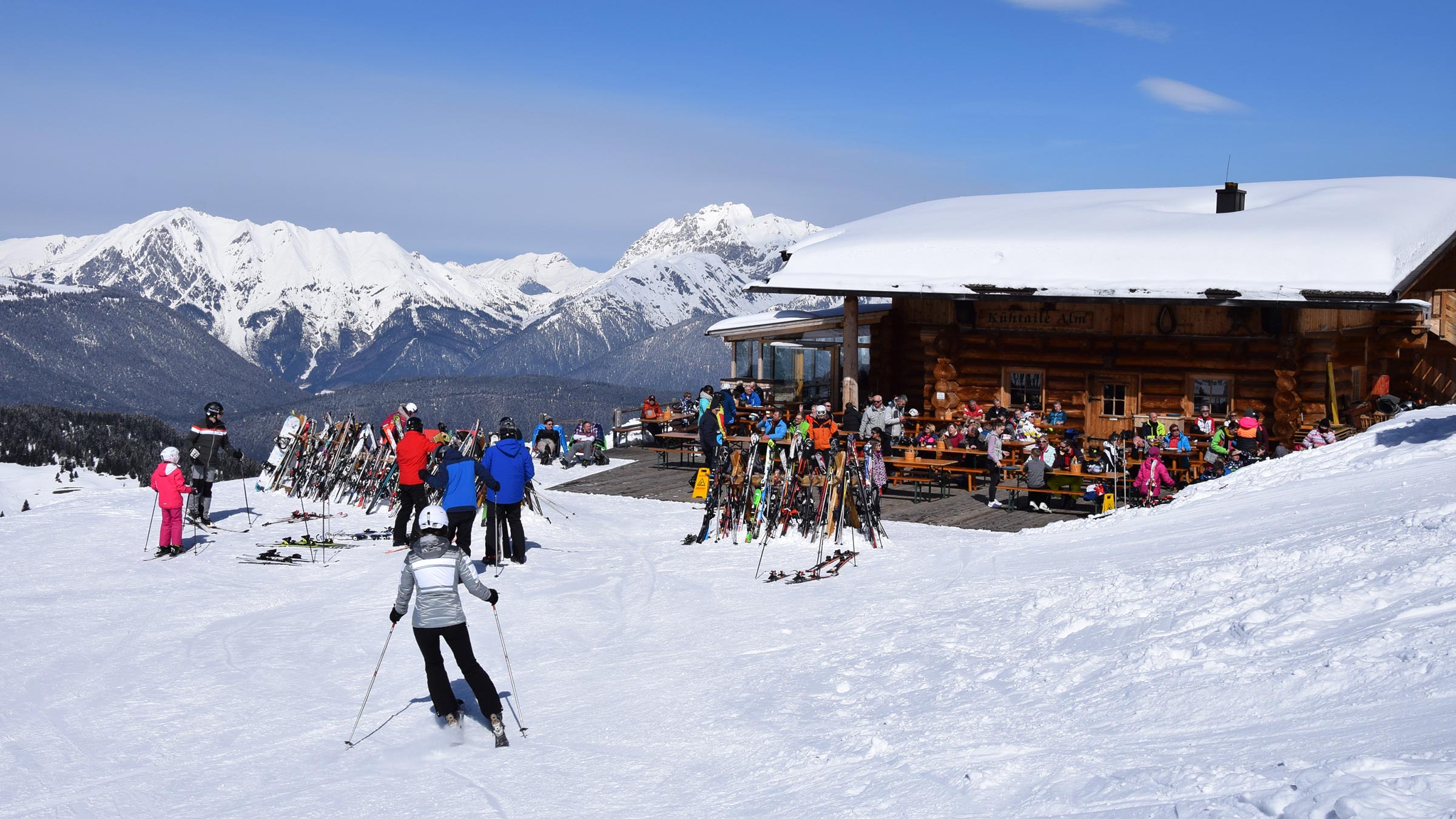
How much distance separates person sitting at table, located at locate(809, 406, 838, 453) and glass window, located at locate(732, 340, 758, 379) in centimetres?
988

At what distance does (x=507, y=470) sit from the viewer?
45.2 feet

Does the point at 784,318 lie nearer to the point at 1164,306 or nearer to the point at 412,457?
the point at 1164,306

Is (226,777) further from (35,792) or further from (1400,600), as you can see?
(1400,600)

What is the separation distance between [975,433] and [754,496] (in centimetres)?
576

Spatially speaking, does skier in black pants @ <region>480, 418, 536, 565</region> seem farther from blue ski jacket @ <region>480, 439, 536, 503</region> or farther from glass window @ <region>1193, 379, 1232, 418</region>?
glass window @ <region>1193, 379, 1232, 418</region>

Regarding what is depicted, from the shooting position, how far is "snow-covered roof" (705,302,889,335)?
1049 inches

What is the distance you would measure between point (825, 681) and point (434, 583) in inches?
121

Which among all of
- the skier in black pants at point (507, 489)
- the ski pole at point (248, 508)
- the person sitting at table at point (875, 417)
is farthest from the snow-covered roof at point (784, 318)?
the skier in black pants at point (507, 489)

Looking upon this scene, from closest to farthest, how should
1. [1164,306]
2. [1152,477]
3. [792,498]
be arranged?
[792,498], [1152,477], [1164,306]

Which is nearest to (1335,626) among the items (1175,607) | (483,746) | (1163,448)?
(1175,607)

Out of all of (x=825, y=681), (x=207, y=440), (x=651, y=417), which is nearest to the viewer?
(x=825, y=681)

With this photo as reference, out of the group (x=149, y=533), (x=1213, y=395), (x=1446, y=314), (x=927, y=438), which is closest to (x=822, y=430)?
(x=927, y=438)

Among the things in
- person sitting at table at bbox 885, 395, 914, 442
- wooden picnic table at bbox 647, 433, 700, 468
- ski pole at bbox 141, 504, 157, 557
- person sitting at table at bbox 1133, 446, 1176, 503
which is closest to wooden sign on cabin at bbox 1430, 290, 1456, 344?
person sitting at table at bbox 1133, 446, 1176, 503

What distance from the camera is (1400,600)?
8344 mm
